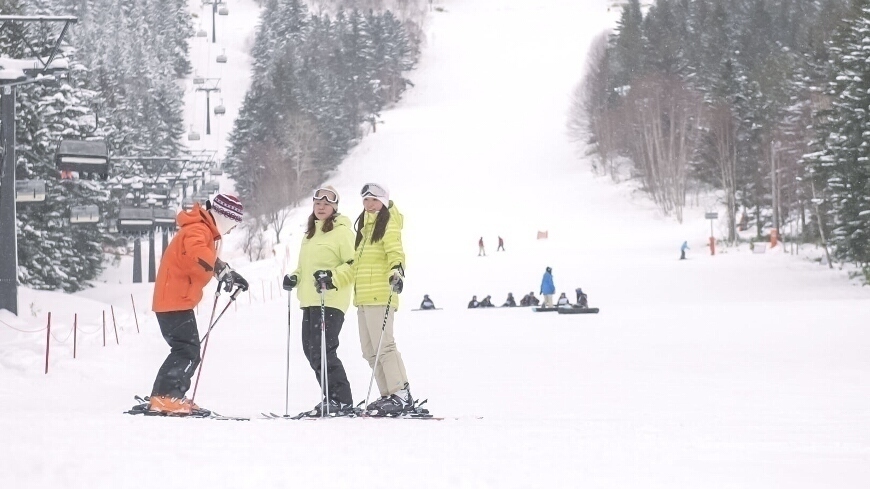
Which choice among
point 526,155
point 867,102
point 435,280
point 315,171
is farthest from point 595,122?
point 867,102

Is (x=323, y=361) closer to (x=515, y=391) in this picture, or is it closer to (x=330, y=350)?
(x=330, y=350)

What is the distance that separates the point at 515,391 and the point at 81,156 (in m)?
17.6

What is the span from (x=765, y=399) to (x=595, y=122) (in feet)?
229

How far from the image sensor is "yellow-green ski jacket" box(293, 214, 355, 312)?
733 centimetres

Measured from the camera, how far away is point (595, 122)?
77.7 metres

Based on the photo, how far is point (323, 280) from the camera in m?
7.00

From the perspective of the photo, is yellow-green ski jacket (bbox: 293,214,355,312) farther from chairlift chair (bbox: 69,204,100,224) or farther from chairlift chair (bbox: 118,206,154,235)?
chairlift chair (bbox: 118,206,154,235)

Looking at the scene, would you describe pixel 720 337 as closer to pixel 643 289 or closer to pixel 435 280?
pixel 643 289

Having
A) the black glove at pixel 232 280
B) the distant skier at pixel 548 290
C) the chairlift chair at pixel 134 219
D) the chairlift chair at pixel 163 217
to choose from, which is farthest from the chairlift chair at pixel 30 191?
the chairlift chair at pixel 163 217

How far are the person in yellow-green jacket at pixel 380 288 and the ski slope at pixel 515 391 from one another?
0.56 metres

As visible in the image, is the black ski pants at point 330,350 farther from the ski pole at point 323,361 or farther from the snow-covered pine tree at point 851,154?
the snow-covered pine tree at point 851,154

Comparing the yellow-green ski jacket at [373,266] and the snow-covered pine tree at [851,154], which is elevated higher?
the snow-covered pine tree at [851,154]

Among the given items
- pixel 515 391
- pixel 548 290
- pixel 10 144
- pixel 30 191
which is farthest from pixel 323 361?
pixel 548 290

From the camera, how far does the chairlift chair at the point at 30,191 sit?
20.0 meters
